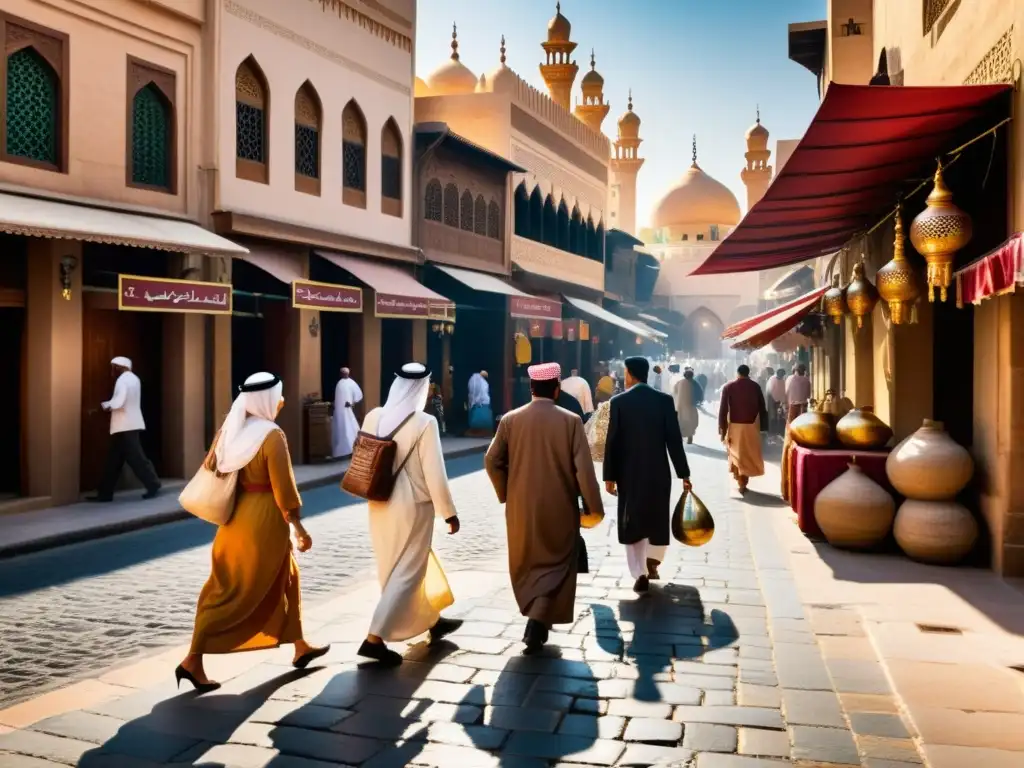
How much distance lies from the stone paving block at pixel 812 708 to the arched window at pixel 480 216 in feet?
60.0

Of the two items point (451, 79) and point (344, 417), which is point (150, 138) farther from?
point (451, 79)

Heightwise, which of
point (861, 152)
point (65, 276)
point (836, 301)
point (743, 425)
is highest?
point (861, 152)

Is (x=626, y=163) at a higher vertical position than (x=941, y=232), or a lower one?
higher

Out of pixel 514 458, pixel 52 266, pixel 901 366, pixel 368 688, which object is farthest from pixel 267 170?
pixel 368 688

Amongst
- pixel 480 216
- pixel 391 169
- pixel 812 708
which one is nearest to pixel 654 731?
pixel 812 708

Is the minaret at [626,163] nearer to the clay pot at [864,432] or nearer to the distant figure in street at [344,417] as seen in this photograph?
the distant figure in street at [344,417]

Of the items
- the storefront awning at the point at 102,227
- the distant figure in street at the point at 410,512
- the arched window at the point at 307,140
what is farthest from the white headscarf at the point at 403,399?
the arched window at the point at 307,140

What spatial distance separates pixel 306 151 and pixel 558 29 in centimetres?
2047

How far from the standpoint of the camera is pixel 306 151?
15.9 metres

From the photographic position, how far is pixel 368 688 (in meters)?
4.77

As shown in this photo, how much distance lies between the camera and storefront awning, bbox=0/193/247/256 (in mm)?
9383

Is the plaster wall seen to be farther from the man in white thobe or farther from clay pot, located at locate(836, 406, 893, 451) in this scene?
clay pot, located at locate(836, 406, 893, 451)

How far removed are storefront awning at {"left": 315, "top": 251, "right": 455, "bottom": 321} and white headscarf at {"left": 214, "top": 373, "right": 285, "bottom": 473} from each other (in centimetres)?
1131

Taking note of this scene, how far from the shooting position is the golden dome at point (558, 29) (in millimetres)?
33969
